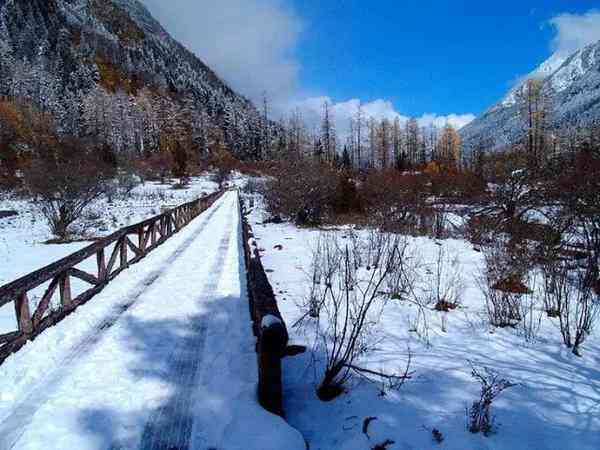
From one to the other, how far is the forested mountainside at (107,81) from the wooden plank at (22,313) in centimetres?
6077

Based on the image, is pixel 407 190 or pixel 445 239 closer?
pixel 445 239

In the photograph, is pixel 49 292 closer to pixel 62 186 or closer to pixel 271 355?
pixel 271 355

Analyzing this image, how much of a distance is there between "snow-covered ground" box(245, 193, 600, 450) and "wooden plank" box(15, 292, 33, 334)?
10.9ft

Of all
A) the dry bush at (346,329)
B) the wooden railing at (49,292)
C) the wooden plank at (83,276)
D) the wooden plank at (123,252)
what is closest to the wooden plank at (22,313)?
the wooden railing at (49,292)

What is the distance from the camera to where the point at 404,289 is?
6980 millimetres

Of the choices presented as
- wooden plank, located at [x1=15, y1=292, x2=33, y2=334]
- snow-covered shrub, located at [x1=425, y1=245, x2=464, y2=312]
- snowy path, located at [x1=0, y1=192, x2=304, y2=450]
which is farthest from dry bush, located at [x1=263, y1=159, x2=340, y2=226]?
wooden plank, located at [x1=15, y1=292, x2=33, y2=334]

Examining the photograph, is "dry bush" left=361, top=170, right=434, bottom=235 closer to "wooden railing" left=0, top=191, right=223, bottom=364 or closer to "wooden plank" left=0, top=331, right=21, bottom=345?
"wooden railing" left=0, top=191, right=223, bottom=364

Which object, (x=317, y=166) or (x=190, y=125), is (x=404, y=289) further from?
(x=190, y=125)

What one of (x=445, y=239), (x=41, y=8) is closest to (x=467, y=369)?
(x=445, y=239)

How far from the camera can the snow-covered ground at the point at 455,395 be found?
2664 millimetres

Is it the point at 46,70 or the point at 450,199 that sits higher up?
the point at 46,70

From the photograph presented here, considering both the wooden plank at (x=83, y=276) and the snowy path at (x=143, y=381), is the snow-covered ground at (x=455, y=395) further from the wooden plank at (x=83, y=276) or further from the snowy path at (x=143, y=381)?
the wooden plank at (x=83, y=276)

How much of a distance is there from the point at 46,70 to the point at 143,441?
112008mm

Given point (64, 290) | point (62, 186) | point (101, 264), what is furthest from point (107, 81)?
point (64, 290)
